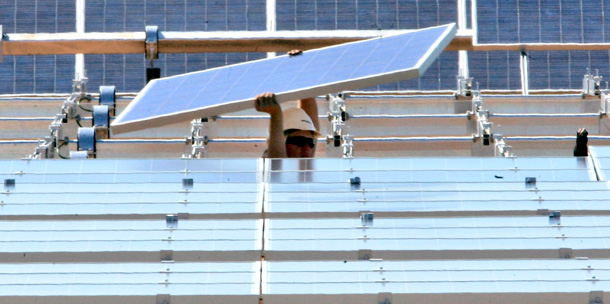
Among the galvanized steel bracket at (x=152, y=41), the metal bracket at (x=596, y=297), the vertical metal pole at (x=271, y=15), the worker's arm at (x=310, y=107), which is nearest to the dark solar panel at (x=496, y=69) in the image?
the vertical metal pole at (x=271, y=15)

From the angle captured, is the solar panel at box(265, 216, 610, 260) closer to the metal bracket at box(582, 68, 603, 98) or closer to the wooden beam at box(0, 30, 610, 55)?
the metal bracket at box(582, 68, 603, 98)

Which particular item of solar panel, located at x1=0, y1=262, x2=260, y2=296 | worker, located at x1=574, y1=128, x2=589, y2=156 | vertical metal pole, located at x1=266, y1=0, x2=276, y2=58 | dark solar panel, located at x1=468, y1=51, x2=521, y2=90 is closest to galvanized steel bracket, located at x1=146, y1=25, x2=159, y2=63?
vertical metal pole, located at x1=266, y1=0, x2=276, y2=58

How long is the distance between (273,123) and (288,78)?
21.6 inches

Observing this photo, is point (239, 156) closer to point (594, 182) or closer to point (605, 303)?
point (594, 182)

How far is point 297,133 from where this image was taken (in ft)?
37.6

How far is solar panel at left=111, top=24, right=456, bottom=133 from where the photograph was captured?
1088 cm

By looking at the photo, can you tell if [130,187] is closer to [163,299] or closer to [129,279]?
[129,279]

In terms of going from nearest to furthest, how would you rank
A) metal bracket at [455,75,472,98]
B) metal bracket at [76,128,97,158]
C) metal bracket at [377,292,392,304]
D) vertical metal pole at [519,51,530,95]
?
metal bracket at [377,292,392,304] < metal bracket at [76,128,97,158] < metal bracket at [455,75,472,98] < vertical metal pole at [519,51,530,95]

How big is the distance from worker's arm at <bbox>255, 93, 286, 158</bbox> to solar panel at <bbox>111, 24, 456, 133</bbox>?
0.08 meters

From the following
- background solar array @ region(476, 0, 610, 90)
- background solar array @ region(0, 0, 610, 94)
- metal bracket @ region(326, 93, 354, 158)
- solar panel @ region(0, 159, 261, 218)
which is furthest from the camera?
background solar array @ region(0, 0, 610, 94)

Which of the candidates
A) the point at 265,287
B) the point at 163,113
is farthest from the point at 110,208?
the point at 265,287

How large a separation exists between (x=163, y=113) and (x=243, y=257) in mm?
2037

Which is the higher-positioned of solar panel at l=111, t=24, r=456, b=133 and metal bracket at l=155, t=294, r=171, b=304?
solar panel at l=111, t=24, r=456, b=133

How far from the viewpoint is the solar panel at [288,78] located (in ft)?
35.7
